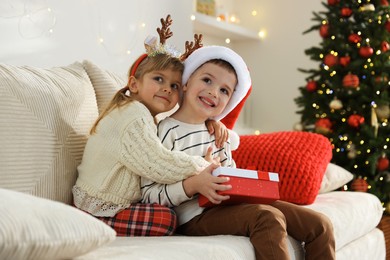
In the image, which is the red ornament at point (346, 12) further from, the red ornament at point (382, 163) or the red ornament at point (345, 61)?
the red ornament at point (382, 163)

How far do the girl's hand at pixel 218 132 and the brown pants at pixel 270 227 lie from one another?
28cm

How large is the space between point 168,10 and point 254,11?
1.38 meters

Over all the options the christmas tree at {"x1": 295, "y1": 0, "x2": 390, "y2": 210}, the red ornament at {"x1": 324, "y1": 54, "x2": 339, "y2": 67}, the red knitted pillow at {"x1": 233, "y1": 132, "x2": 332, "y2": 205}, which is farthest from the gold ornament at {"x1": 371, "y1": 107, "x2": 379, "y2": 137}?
the red knitted pillow at {"x1": 233, "y1": 132, "x2": 332, "y2": 205}

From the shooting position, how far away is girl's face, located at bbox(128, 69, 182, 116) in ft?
5.97

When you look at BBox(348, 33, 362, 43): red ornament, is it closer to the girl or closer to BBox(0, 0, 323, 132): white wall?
BBox(0, 0, 323, 132): white wall

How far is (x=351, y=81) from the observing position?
11.7 ft

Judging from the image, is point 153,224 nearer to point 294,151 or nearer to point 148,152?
point 148,152

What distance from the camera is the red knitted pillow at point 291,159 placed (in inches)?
87.0

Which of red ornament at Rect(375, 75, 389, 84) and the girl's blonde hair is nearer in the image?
the girl's blonde hair

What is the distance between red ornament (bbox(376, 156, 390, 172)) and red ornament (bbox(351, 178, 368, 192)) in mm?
147

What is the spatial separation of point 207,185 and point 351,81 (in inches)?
88.2

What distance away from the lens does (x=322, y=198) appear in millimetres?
2473

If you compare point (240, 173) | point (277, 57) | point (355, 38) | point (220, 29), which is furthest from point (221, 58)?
point (277, 57)

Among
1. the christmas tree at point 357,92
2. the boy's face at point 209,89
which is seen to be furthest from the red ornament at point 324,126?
the boy's face at point 209,89
